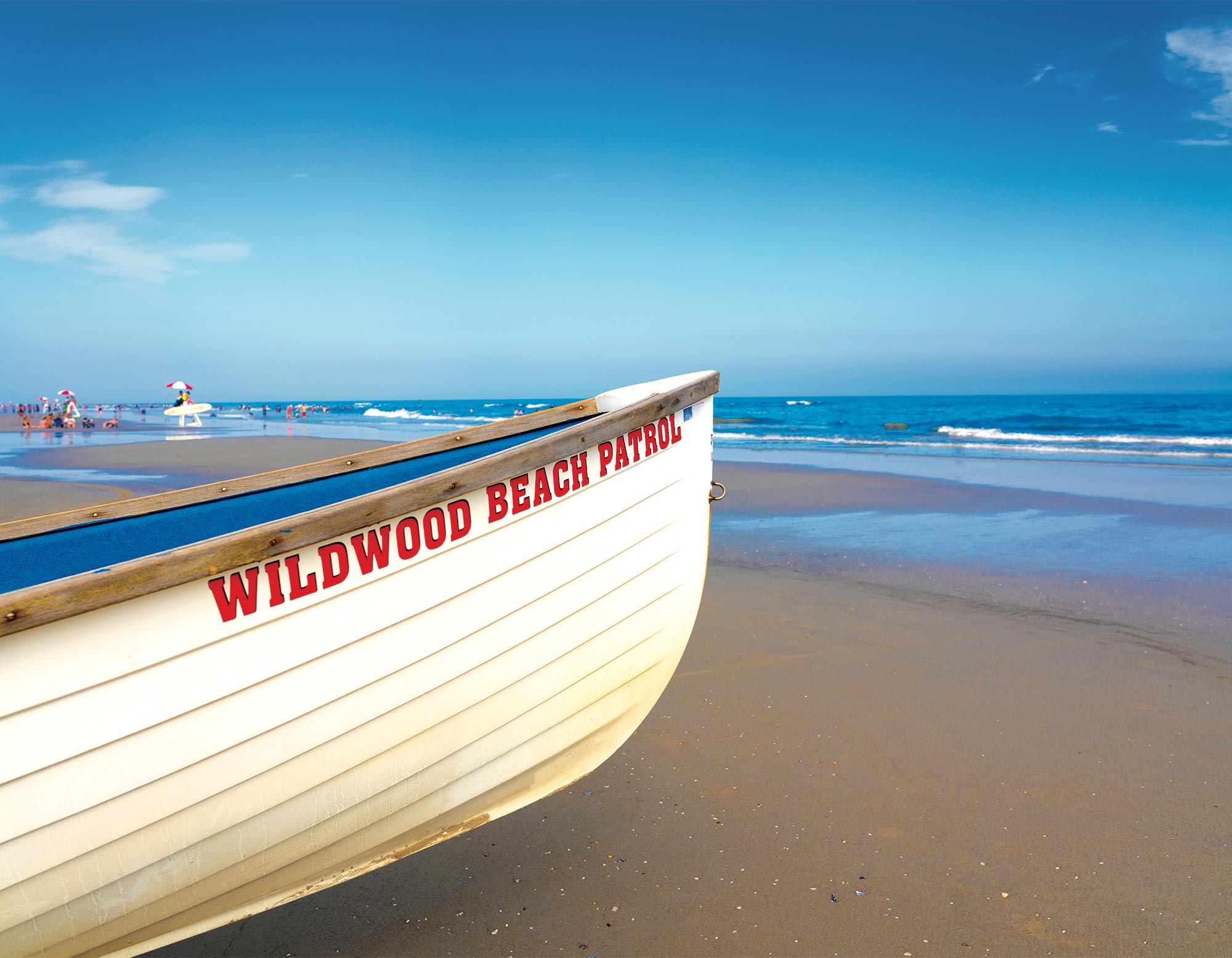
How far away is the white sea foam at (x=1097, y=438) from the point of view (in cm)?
2545

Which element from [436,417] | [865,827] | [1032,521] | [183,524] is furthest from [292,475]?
[436,417]

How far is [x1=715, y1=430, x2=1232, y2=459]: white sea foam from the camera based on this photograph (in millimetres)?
21906

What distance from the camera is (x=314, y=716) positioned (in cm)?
222

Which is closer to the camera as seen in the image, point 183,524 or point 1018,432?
point 183,524

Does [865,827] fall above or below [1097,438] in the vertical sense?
below

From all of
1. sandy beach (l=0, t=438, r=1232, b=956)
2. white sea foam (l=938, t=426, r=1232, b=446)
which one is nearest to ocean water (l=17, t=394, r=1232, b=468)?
white sea foam (l=938, t=426, r=1232, b=446)

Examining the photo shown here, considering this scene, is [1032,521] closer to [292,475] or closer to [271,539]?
[292,475]

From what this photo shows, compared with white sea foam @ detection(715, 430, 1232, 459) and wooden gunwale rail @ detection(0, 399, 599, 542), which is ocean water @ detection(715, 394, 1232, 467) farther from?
wooden gunwale rail @ detection(0, 399, 599, 542)

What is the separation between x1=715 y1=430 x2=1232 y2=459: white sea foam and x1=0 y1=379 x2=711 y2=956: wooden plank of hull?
2336cm

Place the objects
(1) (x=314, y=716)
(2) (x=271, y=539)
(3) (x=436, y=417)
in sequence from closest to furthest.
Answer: (2) (x=271, y=539)
(1) (x=314, y=716)
(3) (x=436, y=417)

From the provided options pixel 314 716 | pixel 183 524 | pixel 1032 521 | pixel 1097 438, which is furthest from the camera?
pixel 1097 438

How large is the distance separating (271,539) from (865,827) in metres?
2.63

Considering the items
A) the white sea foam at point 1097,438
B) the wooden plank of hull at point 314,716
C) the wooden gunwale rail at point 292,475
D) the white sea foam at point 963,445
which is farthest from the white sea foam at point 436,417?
the wooden plank of hull at point 314,716

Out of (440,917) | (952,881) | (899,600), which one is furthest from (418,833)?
(899,600)
